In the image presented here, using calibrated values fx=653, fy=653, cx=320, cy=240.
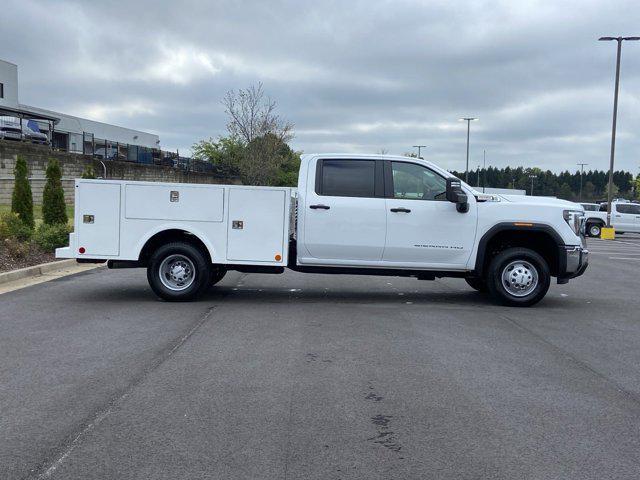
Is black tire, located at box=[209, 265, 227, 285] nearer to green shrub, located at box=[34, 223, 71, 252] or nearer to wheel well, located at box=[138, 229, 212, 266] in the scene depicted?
wheel well, located at box=[138, 229, 212, 266]

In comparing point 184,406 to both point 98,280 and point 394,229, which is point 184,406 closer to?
point 394,229

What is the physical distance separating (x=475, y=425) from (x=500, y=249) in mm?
5943

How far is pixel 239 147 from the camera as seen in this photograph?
167ft

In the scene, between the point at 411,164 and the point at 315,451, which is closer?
the point at 315,451

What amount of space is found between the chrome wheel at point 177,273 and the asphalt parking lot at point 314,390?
0.38m

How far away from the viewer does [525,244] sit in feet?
33.5

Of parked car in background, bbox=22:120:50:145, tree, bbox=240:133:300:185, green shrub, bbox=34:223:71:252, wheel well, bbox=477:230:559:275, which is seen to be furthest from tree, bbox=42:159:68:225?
tree, bbox=240:133:300:185

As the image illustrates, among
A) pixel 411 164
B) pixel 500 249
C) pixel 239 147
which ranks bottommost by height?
pixel 500 249

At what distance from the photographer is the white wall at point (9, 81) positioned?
54.4 m

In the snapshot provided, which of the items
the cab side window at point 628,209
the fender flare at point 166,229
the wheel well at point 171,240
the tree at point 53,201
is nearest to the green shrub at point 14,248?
the tree at point 53,201

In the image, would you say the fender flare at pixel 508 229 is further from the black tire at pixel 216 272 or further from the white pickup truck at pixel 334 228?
the black tire at pixel 216 272

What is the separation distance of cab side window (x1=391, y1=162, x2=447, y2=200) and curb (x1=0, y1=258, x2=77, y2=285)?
6.97m

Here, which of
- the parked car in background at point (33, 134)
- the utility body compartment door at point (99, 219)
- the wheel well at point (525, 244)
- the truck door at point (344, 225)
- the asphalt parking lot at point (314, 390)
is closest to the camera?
the asphalt parking lot at point (314, 390)

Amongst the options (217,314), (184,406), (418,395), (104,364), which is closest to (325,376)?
(418,395)
